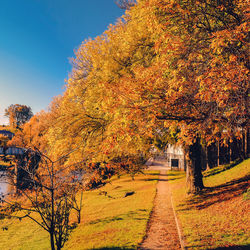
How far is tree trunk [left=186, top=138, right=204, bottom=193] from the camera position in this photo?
13776 millimetres

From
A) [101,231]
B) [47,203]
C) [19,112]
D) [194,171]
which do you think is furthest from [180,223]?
[19,112]

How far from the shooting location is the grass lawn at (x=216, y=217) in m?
6.93

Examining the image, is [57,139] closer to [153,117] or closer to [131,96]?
[131,96]

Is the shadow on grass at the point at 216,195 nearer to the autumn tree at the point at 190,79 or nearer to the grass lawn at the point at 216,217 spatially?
the grass lawn at the point at 216,217

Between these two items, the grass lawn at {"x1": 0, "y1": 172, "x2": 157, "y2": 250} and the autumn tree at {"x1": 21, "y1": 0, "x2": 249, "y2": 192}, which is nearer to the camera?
the autumn tree at {"x1": 21, "y1": 0, "x2": 249, "y2": 192}

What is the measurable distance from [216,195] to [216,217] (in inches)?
138

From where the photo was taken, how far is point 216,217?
360 inches

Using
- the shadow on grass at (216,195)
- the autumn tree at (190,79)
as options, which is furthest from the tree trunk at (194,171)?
the autumn tree at (190,79)

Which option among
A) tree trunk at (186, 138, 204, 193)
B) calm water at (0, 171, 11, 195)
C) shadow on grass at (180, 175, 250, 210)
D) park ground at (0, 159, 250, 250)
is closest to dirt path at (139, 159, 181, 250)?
park ground at (0, 159, 250, 250)

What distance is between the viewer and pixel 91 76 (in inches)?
563

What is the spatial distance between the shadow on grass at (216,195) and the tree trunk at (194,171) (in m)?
0.53

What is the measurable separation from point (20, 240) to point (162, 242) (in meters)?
8.53

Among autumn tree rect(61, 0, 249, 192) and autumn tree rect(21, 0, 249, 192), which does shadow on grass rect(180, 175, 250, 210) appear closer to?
autumn tree rect(21, 0, 249, 192)

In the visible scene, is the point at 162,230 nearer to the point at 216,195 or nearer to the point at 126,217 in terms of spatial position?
the point at 126,217
